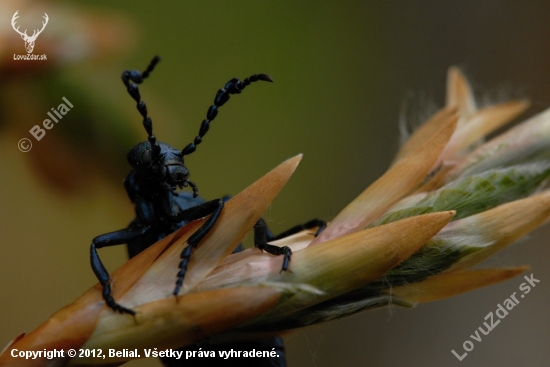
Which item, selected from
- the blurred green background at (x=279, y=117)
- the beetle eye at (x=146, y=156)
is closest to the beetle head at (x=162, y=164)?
the beetle eye at (x=146, y=156)

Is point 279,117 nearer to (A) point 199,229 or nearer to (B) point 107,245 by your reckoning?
(B) point 107,245

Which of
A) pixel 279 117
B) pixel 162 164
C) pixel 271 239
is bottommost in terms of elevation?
pixel 271 239

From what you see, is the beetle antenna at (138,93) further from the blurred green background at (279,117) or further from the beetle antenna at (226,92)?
the blurred green background at (279,117)

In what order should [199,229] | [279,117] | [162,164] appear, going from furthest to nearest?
[279,117] → [162,164] → [199,229]

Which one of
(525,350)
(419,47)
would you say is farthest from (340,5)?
(525,350)

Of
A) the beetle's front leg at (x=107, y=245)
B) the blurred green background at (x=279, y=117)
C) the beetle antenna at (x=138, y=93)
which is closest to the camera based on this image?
the beetle's front leg at (x=107, y=245)

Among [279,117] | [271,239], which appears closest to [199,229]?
[271,239]

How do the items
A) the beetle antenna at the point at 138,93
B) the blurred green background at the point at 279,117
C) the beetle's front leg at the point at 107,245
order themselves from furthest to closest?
the blurred green background at the point at 279,117
the beetle antenna at the point at 138,93
the beetle's front leg at the point at 107,245
